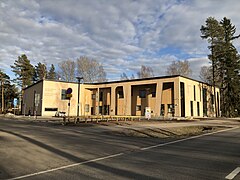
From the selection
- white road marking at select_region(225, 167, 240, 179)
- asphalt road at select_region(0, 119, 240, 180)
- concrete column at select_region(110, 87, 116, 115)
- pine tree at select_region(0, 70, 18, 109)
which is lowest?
asphalt road at select_region(0, 119, 240, 180)

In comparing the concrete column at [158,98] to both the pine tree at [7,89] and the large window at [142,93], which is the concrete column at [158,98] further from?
the pine tree at [7,89]

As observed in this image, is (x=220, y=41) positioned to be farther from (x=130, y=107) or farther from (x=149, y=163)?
(x=149, y=163)

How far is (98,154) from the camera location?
30.7ft

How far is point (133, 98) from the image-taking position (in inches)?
2301

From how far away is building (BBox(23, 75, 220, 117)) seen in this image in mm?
49594

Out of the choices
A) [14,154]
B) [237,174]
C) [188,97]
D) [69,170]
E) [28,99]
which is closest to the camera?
[237,174]

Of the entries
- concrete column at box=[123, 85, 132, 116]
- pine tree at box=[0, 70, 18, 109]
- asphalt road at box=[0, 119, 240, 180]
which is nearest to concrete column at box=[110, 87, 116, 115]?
concrete column at box=[123, 85, 132, 116]

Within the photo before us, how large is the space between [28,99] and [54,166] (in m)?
61.9

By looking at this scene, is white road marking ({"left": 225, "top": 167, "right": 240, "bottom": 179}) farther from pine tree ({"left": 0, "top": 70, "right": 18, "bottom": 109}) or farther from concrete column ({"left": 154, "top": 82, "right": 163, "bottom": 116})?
pine tree ({"left": 0, "top": 70, "right": 18, "bottom": 109})

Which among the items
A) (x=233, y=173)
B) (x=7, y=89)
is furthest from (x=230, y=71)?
(x=7, y=89)

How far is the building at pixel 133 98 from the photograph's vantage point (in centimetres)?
4959

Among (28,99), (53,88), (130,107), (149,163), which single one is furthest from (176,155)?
(28,99)

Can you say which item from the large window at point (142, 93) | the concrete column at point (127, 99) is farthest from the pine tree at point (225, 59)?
the concrete column at point (127, 99)

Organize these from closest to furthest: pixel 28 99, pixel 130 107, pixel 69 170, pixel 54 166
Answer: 1. pixel 69 170
2. pixel 54 166
3. pixel 130 107
4. pixel 28 99
